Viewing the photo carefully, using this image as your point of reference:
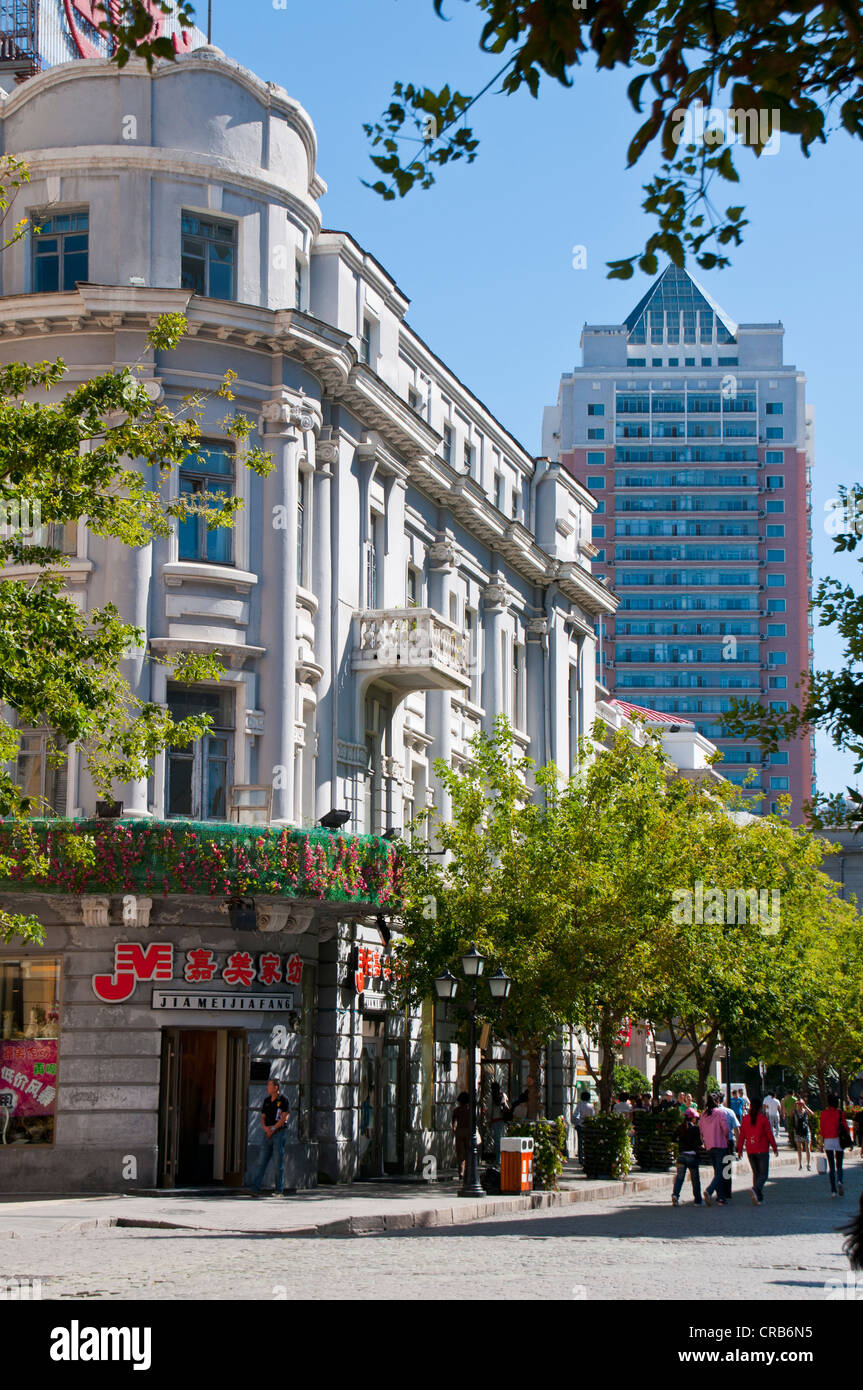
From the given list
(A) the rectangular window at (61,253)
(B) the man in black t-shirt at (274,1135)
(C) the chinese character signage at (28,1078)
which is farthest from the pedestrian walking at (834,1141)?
(A) the rectangular window at (61,253)

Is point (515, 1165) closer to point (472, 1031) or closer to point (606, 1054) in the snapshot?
point (472, 1031)

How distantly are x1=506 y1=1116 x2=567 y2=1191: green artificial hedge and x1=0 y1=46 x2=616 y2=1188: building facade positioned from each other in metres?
3.49

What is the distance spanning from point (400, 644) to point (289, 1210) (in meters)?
12.3

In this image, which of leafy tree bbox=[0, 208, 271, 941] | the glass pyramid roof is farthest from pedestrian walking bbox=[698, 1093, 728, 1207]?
the glass pyramid roof

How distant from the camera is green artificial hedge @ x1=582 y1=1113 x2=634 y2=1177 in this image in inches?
1272

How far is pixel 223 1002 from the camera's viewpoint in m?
28.0

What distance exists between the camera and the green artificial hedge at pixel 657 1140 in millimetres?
37500

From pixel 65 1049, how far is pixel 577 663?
2664 centimetres

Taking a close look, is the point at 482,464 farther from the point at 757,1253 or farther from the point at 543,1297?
the point at 543,1297

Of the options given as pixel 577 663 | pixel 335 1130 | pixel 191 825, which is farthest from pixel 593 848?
pixel 577 663

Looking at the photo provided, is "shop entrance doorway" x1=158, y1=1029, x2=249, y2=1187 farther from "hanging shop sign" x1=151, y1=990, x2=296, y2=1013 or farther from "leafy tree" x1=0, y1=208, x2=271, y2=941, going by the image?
"leafy tree" x1=0, y1=208, x2=271, y2=941

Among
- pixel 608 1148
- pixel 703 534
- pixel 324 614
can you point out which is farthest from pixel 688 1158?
pixel 703 534

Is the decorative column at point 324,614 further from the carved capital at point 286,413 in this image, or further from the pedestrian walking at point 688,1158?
the pedestrian walking at point 688,1158

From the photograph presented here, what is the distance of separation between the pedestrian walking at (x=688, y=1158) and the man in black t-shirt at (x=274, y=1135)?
589cm
